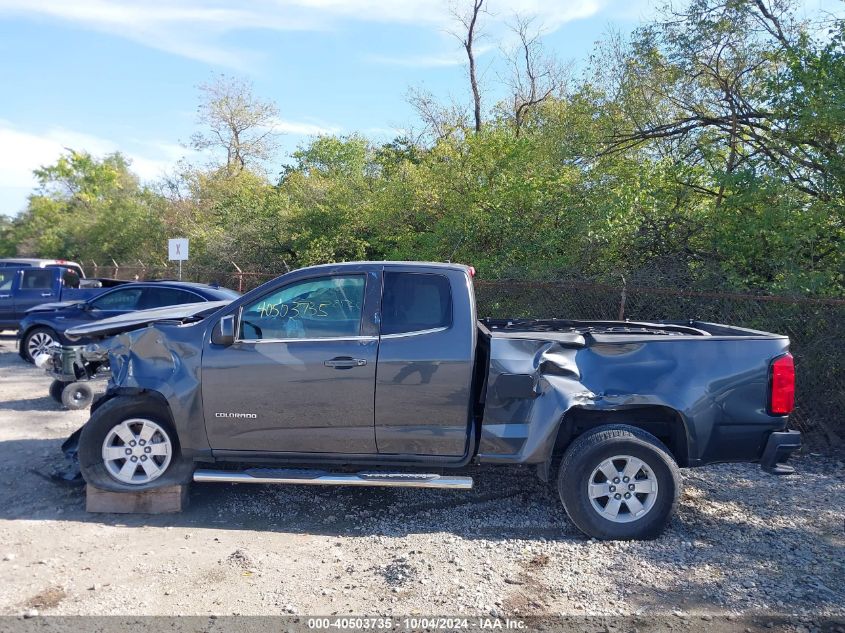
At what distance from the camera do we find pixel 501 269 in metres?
11.9

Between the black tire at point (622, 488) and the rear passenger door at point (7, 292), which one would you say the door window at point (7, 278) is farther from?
the black tire at point (622, 488)

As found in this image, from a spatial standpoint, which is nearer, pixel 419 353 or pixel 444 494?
pixel 419 353

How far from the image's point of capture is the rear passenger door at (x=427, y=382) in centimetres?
514

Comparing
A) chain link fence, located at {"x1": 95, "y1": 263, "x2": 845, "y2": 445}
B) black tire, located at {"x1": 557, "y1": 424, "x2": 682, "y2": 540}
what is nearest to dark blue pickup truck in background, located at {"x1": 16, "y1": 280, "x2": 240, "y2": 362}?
chain link fence, located at {"x1": 95, "y1": 263, "x2": 845, "y2": 445}

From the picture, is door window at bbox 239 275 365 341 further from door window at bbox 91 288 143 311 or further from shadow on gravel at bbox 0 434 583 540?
door window at bbox 91 288 143 311

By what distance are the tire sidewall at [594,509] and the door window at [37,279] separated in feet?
45.0

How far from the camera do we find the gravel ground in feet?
13.4

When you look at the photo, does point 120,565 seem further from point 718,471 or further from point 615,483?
point 718,471

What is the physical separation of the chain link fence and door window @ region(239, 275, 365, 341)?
463 centimetres

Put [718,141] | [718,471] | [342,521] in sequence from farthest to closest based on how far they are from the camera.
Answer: [718,141]
[718,471]
[342,521]

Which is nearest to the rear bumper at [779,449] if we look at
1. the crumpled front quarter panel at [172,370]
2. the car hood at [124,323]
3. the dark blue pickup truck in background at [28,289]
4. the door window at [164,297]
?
the crumpled front quarter panel at [172,370]

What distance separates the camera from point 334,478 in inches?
202

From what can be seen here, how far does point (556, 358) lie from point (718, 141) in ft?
25.2

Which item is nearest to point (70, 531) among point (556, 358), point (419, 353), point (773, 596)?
point (419, 353)
